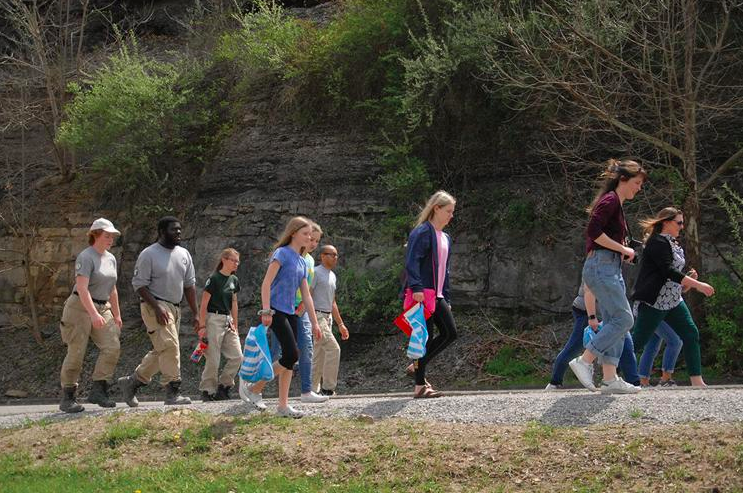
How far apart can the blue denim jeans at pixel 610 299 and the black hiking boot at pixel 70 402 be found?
5489mm

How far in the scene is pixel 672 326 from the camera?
1080cm

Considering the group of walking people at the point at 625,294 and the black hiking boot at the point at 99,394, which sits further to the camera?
the black hiking boot at the point at 99,394

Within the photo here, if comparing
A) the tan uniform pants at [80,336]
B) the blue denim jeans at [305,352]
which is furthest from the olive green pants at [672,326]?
the tan uniform pants at [80,336]

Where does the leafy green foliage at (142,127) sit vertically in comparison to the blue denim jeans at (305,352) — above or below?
above

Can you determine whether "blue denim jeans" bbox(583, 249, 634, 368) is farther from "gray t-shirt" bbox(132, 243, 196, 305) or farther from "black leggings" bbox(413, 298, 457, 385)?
"gray t-shirt" bbox(132, 243, 196, 305)

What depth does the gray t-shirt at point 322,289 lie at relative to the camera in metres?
12.4

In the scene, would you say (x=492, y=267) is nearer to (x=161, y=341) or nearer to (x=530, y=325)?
(x=530, y=325)

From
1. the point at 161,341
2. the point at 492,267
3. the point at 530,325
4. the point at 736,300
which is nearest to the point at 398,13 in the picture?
the point at 492,267

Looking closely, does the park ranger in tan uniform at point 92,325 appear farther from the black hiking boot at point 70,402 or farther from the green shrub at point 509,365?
the green shrub at point 509,365

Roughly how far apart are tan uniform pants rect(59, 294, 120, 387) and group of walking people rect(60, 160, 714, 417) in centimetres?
1

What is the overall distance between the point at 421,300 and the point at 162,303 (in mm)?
3039

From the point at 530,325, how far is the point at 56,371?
36.2 feet

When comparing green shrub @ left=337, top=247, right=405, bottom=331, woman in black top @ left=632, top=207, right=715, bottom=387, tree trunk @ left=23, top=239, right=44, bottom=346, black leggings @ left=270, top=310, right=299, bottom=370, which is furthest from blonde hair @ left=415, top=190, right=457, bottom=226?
tree trunk @ left=23, top=239, right=44, bottom=346

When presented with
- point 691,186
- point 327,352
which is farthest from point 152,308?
point 691,186
